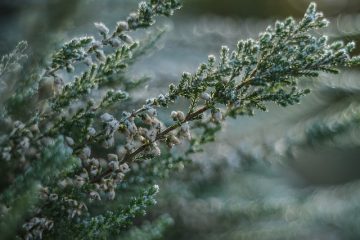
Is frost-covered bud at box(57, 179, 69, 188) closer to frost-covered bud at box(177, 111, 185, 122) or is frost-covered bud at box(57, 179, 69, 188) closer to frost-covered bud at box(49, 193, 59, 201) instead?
frost-covered bud at box(49, 193, 59, 201)

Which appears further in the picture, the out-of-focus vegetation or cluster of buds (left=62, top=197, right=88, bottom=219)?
the out-of-focus vegetation

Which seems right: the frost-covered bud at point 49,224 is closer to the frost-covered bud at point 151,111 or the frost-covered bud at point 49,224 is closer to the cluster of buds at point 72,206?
the cluster of buds at point 72,206

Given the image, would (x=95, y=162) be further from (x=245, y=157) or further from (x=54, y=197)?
(x=245, y=157)

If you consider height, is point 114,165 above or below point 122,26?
below

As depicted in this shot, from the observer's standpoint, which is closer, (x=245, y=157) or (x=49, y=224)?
(x=49, y=224)

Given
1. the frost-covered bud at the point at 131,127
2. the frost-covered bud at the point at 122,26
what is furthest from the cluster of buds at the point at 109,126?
the frost-covered bud at the point at 122,26

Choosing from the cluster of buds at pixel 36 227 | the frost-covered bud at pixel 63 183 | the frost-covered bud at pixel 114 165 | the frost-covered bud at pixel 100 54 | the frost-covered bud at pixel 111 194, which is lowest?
the cluster of buds at pixel 36 227

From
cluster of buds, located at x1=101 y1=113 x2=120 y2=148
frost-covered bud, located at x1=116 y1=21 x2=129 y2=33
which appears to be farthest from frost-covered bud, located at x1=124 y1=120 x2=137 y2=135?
frost-covered bud, located at x1=116 y1=21 x2=129 y2=33

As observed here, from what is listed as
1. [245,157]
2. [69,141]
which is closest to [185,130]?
[69,141]

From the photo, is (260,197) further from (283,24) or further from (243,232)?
(283,24)

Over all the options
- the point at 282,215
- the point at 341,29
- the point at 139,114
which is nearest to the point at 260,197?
the point at 282,215

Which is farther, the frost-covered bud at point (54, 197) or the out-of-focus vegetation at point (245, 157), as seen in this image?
the out-of-focus vegetation at point (245, 157)
